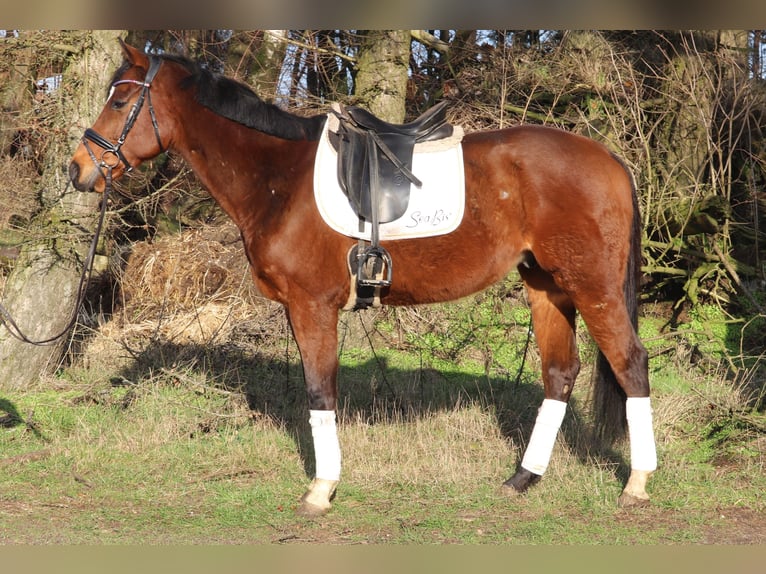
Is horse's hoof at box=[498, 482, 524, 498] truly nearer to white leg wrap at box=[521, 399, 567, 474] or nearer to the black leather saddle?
white leg wrap at box=[521, 399, 567, 474]

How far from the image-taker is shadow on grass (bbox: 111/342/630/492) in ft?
20.8

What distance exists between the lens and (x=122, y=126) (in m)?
4.86

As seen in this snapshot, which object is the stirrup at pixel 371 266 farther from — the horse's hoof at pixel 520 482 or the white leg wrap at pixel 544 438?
the horse's hoof at pixel 520 482

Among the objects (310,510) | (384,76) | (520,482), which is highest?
(384,76)

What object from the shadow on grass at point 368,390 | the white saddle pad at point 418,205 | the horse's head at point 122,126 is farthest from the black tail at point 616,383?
the horse's head at point 122,126

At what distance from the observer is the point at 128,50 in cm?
480

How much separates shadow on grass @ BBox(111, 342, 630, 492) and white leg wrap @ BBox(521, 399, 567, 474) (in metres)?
0.57

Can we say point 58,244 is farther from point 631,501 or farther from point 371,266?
point 631,501

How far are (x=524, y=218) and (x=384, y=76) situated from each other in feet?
14.3

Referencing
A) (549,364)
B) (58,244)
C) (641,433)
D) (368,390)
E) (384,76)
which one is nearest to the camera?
(641,433)

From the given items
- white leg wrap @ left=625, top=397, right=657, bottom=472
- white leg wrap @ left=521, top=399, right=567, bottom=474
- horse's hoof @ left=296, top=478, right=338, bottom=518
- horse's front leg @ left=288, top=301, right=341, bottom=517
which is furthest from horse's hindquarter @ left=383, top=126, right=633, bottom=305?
horse's hoof @ left=296, top=478, right=338, bottom=518

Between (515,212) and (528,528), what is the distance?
1.91 m

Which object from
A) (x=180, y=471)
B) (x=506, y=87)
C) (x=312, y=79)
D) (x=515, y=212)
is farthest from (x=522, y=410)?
(x=312, y=79)

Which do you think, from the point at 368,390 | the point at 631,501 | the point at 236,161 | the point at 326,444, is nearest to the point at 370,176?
the point at 236,161
